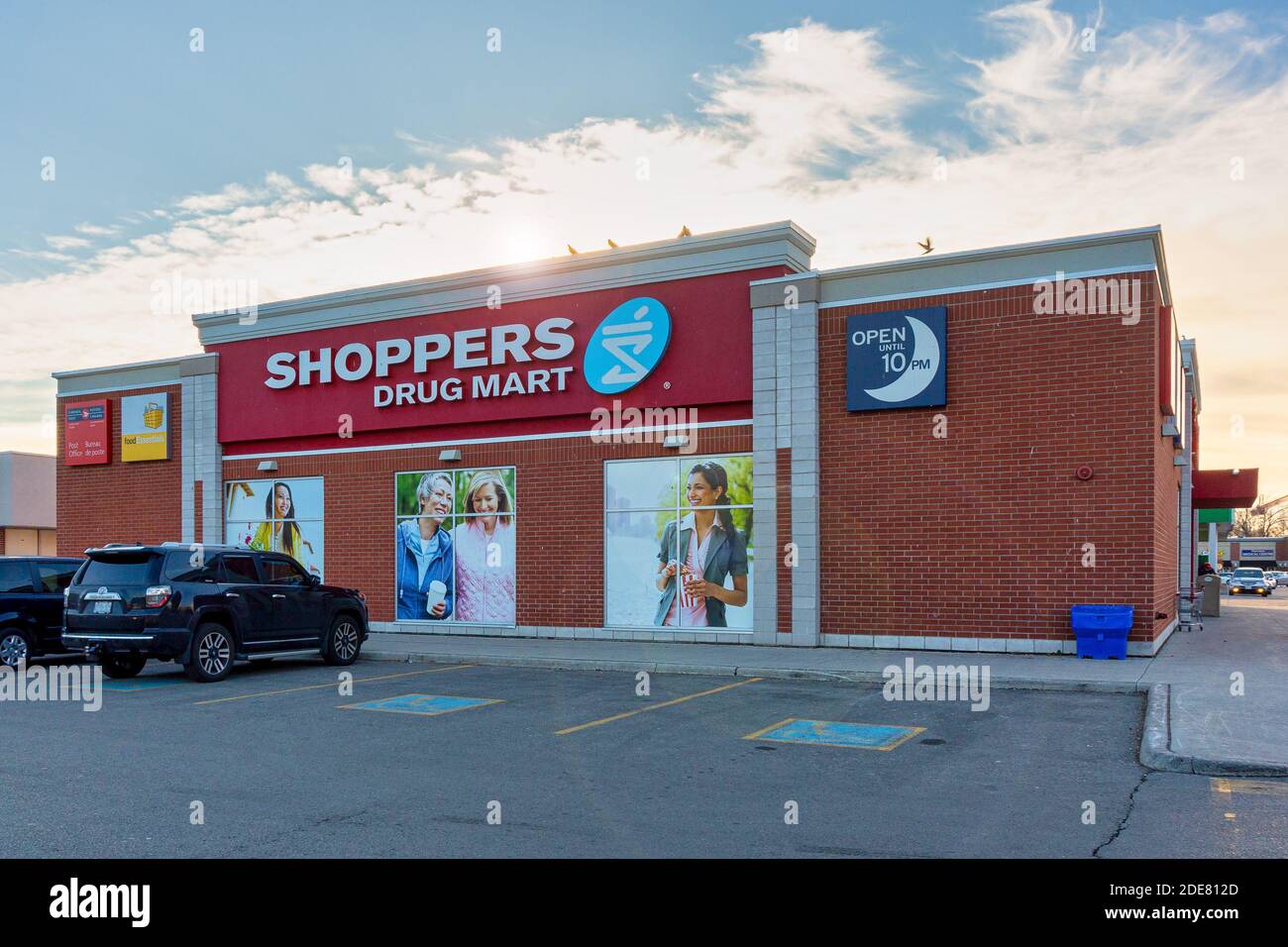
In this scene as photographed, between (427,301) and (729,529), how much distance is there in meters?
8.48

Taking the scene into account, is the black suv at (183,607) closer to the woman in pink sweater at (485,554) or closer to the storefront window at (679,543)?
the woman in pink sweater at (485,554)

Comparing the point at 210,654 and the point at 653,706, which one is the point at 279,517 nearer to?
the point at 210,654

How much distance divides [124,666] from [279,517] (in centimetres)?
973

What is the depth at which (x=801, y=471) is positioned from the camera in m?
18.9

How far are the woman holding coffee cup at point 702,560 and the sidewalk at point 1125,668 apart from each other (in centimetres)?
75

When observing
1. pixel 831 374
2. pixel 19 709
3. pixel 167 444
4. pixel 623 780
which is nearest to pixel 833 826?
pixel 623 780

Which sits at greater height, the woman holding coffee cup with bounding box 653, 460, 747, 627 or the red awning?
the red awning

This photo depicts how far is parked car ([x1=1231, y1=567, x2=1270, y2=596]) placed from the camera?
56.5 meters

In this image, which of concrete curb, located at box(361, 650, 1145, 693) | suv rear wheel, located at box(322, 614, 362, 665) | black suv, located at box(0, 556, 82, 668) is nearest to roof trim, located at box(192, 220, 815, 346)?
concrete curb, located at box(361, 650, 1145, 693)

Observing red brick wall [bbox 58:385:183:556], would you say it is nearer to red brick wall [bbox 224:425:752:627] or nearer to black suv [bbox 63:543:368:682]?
red brick wall [bbox 224:425:752:627]

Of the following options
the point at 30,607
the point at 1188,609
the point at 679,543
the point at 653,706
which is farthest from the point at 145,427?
the point at 1188,609

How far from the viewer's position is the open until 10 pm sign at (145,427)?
27.2 meters

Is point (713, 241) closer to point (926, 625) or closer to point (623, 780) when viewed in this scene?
point (926, 625)

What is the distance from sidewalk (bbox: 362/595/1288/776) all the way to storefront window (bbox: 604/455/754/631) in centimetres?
74
